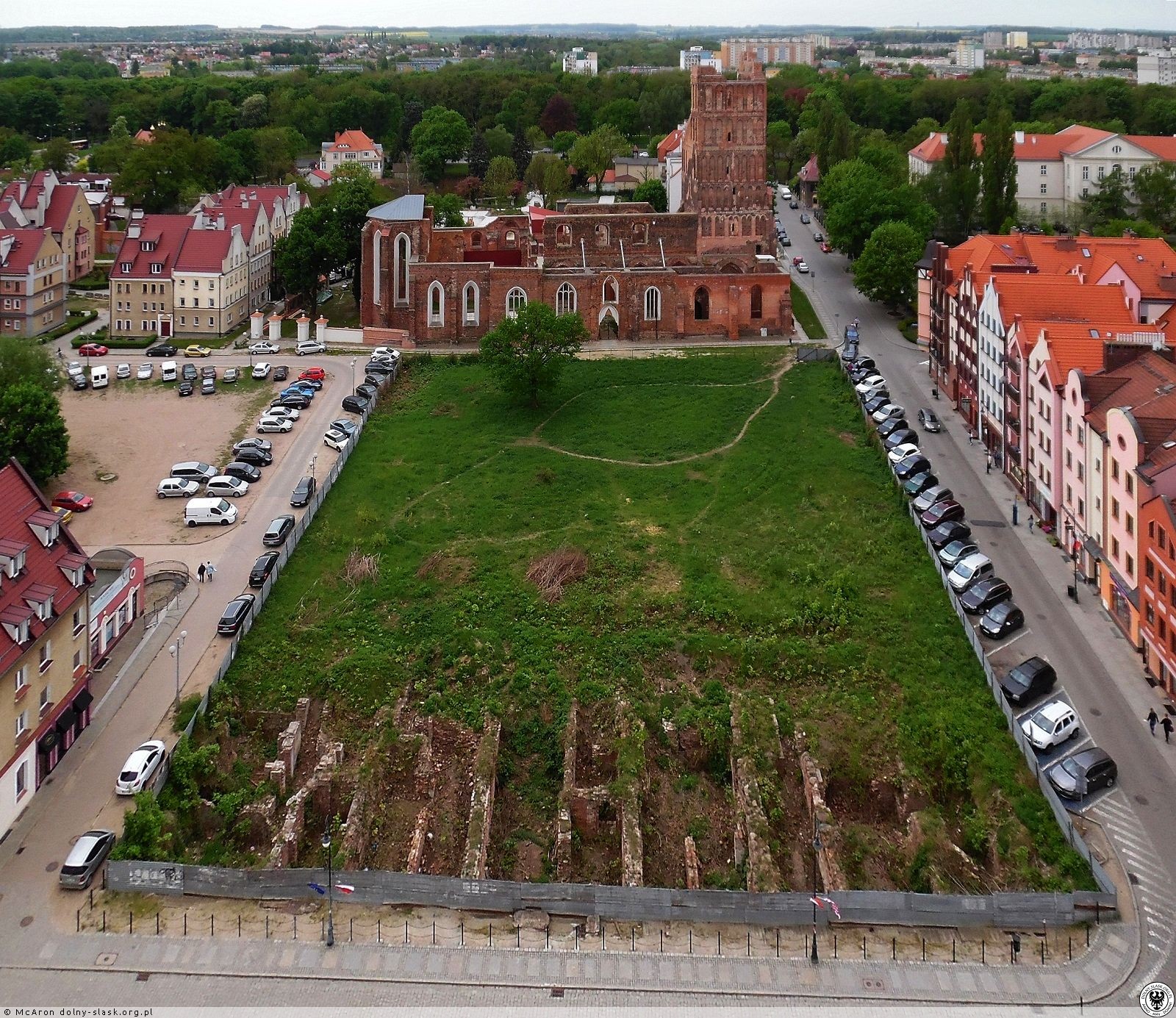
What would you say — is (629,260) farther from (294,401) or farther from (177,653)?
(177,653)

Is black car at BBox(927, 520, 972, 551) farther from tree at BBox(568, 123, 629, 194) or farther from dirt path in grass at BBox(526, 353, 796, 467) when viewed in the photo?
tree at BBox(568, 123, 629, 194)

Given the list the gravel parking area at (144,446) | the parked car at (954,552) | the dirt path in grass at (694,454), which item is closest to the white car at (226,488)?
the gravel parking area at (144,446)

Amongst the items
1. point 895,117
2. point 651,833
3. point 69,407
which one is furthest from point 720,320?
point 895,117

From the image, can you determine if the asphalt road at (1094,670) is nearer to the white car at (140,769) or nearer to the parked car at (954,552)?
the parked car at (954,552)

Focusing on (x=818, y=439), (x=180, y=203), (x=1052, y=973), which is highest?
(x=180, y=203)

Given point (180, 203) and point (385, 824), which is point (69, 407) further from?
point (180, 203)
